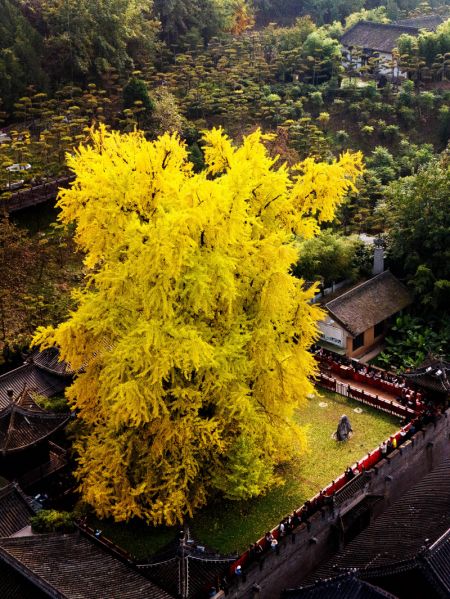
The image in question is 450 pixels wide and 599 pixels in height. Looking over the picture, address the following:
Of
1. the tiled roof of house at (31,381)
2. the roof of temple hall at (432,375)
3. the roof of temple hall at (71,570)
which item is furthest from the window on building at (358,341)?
the roof of temple hall at (71,570)

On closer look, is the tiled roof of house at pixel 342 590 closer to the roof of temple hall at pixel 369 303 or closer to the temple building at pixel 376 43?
the roof of temple hall at pixel 369 303

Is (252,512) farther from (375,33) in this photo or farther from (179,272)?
(375,33)

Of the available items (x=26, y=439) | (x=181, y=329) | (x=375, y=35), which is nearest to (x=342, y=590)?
(x=181, y=329)

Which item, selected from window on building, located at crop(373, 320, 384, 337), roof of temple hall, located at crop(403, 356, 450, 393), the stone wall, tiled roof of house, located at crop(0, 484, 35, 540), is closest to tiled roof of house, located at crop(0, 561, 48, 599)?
tiled roof of house, located at crop(0, 484, 35, 540)

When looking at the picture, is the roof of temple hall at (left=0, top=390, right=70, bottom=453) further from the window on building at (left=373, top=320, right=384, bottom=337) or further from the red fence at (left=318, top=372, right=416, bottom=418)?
the window on building at (left=373, top=320, right=384, bottom=337)

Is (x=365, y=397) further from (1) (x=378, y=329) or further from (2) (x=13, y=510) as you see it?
(2) (x=13, y=510)

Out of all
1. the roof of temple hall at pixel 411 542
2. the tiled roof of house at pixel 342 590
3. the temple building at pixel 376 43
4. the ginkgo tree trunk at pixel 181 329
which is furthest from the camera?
the temple building at pixel 376 43
